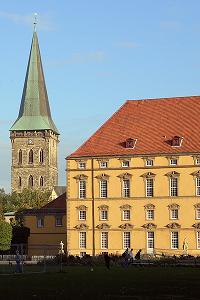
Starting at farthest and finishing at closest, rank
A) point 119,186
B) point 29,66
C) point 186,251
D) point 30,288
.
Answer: point 29,66 → point 119,186 → point 186,251 → point 30,288

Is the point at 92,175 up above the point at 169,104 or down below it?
below

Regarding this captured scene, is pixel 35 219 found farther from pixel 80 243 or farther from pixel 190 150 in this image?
pixel 190 150

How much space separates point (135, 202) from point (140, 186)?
1991 millimetres

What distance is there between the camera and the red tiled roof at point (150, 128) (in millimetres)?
75500

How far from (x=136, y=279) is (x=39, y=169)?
153m

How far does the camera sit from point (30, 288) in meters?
28.6

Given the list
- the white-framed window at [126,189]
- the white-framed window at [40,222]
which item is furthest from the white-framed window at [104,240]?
the white-framed window at [40,222]

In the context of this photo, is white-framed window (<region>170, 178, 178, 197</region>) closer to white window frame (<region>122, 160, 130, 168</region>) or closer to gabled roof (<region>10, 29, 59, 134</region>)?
white window frame (<region>122, 160, 130, 168</region>)

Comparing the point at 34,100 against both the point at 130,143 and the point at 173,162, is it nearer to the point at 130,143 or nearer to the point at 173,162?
the point at 130,143

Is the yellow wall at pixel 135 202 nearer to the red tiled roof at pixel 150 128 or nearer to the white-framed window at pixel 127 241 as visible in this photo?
the white-framed window at pixel 127 241

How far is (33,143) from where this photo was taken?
184375 mm

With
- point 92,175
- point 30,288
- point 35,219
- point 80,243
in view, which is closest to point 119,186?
point 92,175

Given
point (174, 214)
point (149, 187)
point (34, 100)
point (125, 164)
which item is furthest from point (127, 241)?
point (34, 100)

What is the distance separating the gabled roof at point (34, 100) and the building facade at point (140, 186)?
101544mm
